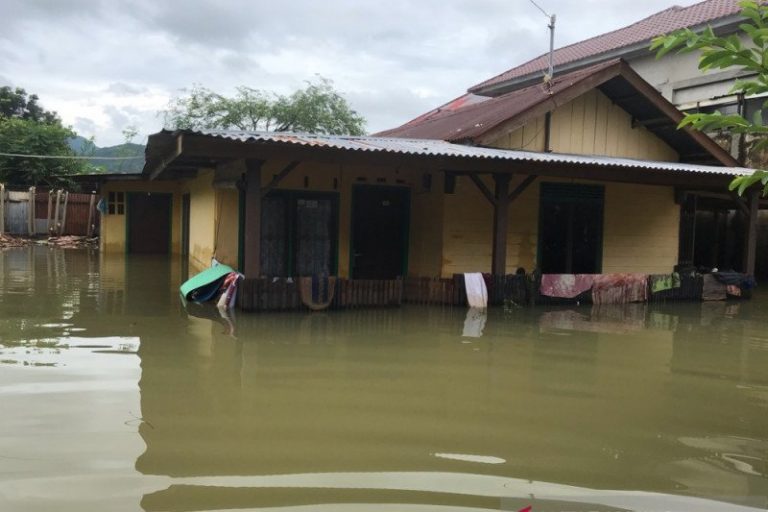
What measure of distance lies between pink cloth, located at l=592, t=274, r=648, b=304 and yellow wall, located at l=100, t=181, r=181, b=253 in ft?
46.8

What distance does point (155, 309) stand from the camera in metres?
9.42

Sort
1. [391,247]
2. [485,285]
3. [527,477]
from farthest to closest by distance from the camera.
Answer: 1. [391,247]
2. [485,285]
3. [527,477]

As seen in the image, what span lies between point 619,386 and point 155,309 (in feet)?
21.1

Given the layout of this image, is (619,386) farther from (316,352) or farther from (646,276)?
(646,276)

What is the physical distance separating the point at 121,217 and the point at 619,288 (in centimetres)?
1579

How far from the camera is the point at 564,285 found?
11.0m

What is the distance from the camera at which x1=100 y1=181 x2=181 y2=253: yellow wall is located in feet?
67.9

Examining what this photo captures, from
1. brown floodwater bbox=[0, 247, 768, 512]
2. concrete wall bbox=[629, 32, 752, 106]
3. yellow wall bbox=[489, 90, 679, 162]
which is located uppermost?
concrete wall bbox=[629, 32, 752, 106]

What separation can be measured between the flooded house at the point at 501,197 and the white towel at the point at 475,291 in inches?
14.7

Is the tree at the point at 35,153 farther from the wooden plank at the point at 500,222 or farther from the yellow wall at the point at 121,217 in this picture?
the wooden plank at the point at 500,222

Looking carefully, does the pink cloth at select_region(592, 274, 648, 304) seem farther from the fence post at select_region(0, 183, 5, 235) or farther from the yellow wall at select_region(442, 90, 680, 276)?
the fence post at select_region(0, 183, 5, 235)

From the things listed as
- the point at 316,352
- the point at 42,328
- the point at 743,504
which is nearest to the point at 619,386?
the point at 743,504

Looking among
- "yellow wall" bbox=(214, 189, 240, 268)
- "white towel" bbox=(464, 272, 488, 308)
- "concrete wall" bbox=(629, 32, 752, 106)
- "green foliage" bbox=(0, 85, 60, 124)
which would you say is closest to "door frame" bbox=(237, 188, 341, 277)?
"yellow wall" bbox=(214, 189, 240, 268)

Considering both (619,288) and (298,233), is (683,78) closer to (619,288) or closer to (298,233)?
(619,288)
